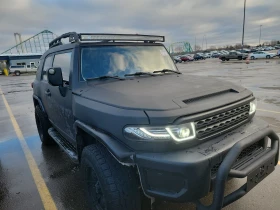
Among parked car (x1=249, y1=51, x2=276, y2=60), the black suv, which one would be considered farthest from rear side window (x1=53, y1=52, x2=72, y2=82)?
parked car (x1=249, y1=51, x2=276, y2=60)

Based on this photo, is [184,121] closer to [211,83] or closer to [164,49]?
[211,83]

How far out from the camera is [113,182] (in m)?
2.19

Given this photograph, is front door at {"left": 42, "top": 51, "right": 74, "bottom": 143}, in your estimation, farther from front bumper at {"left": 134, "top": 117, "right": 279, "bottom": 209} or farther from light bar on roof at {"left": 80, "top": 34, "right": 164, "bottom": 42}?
front bumper at {"left": 134, "top": 117, "right": 279, "bottom": 209}

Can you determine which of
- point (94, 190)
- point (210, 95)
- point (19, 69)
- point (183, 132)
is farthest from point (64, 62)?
point (19, 69)

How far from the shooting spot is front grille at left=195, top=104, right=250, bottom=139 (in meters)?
2.14

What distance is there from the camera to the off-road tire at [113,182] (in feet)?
7.11

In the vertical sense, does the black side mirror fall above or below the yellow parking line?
above

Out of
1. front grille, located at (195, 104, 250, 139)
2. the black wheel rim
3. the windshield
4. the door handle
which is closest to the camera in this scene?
front grille, located at (195, 104, 250, 139)

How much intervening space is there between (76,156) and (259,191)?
249 centimetres

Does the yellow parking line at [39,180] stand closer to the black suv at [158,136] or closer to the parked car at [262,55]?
the black suv at [158,136]

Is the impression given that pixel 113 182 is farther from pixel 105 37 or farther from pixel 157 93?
pixel 105 37

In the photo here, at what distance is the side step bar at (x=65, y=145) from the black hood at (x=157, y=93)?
3.07 feet

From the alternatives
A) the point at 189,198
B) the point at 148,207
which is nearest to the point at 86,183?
the point at 148,207

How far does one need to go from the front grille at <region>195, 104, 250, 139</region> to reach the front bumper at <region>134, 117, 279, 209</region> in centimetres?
12
